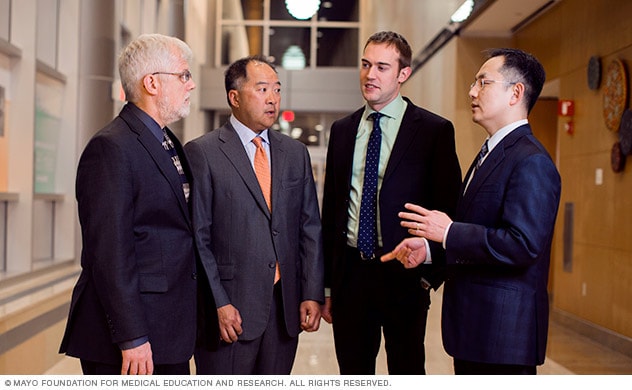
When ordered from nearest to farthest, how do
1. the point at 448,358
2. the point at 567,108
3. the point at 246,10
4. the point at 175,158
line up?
the point at 175,158 → the point at 448,358 → the point at 567,108 → the point at 246,10

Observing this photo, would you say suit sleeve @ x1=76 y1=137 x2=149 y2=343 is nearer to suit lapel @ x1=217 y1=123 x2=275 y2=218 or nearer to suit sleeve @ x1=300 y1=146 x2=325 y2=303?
suit lapel @ x1=217 y1=123 x2=275 y2=218

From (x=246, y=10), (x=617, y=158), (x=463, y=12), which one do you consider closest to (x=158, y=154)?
(x=617, y=158)

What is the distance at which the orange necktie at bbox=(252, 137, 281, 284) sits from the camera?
318 cm

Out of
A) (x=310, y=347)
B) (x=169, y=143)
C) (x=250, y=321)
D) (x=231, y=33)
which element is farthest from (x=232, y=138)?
(x=231, y=33)

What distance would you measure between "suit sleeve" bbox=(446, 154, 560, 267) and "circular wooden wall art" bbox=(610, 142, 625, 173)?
4916mm

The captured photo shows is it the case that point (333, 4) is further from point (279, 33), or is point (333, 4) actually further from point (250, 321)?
point (250, 321)

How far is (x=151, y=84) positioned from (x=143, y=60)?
0.27 ft

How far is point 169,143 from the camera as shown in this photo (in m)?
2.72

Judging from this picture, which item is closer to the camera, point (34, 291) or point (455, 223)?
point (455, 223)

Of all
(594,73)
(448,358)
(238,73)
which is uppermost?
(594,73)

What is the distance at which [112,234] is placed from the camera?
2.38 metres

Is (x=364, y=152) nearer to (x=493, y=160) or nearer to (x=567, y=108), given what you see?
(x=493, y=160)

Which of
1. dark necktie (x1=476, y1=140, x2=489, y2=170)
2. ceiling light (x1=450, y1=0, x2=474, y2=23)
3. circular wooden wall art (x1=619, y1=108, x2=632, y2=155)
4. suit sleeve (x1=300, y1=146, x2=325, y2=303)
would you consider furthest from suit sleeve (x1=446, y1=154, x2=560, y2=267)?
ceiling light (x1=450, y1=0, x2=474, y2=23)
